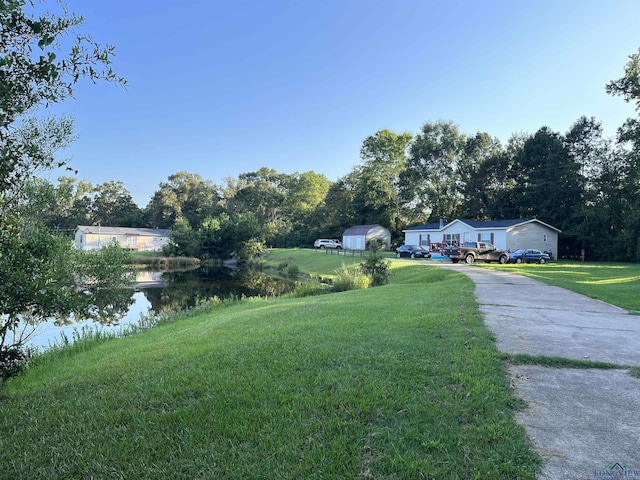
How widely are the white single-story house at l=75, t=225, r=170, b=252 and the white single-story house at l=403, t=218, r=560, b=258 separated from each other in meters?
43.6

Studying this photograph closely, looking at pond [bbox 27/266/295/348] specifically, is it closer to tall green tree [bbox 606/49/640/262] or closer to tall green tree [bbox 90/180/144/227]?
tall green tree [bbox 606/49/640/262]

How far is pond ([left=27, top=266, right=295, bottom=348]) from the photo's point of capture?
546 inches

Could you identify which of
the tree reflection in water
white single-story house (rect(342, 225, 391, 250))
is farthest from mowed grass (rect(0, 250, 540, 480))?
white single-story house (rect(342, 225, 391, 250))

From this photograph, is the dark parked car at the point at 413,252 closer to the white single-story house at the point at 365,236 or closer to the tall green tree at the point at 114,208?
the white single-story house at the point at 365,236

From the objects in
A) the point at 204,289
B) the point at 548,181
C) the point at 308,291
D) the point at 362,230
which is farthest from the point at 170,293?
the point at 548,181

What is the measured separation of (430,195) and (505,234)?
21460 mm

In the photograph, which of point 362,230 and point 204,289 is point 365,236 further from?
point 204,289

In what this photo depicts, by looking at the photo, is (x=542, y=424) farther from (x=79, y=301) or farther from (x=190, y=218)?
(x=190, y=218)

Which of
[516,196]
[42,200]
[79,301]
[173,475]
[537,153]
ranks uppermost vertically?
[537,153]

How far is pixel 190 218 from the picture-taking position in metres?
76.5

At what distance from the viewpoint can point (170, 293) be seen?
2581 cm

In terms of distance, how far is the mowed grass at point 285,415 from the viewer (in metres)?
2.87

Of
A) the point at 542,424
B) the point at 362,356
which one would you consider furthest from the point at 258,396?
the point at 542,424

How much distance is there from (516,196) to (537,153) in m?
5.47
